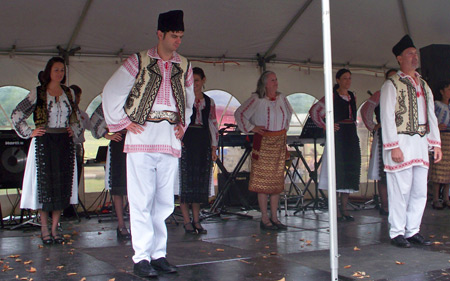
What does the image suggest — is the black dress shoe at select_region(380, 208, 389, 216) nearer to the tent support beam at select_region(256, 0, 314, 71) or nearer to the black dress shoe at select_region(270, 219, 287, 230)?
the black dress shoe at select_region(270, 219, 287, 230)

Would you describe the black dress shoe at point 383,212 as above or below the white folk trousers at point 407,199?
below

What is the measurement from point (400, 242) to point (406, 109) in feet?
3.52

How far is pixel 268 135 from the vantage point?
5676 millimetres

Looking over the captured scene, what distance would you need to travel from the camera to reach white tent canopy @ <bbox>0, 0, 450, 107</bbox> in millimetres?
6309

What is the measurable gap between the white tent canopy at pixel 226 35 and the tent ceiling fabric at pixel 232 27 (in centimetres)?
1

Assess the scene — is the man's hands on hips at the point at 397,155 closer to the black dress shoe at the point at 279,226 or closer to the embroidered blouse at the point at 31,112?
the black dress shoe at the point at 279,226

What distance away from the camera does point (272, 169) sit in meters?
5.70

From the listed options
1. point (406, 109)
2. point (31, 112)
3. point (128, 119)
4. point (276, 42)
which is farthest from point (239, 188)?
point (128, 119)

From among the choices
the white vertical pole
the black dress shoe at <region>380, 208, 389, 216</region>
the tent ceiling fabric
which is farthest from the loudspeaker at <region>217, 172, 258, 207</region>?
the white vertical pole

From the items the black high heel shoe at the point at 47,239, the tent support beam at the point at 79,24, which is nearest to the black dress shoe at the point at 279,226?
the black high heel shoe at the point at 47,239

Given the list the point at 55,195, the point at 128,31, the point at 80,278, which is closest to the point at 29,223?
the point at 55,195

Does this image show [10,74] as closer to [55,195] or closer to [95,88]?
[95,88]

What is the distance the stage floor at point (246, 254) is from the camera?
3355 mm

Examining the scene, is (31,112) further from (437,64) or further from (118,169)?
(437,64)
